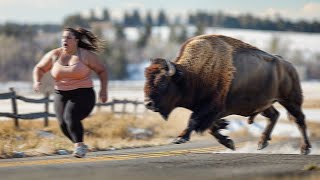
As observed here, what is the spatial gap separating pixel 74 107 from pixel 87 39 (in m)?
Result: 1.00

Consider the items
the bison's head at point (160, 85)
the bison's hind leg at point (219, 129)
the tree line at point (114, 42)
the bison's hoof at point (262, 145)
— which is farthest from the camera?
the tree line at point (114, 42)

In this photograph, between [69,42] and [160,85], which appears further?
[160,85]

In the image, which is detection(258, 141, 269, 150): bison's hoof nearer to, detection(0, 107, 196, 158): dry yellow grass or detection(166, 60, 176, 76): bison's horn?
detection(0, 107, 196, 158): dry yellow grass

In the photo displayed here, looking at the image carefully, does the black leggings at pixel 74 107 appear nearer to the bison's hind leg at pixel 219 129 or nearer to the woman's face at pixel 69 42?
the woman's face at pixel 69 42

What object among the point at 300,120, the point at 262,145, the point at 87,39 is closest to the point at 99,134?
the point at 262,145

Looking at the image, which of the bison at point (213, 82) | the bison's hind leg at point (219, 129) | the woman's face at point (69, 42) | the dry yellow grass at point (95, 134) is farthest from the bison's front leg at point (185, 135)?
the dry yellow grass at point (95, 134)

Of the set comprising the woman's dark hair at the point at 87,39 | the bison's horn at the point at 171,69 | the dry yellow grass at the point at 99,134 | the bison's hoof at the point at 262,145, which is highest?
the woman's dark hair at the point at 87,39

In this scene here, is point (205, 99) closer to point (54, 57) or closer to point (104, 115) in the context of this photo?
point (54, 57)

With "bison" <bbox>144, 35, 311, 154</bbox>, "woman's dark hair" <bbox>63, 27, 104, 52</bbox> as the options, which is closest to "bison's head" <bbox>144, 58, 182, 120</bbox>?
"bison" <bbox>144, 35, 311, 154</bbox>

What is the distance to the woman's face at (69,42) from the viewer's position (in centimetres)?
977

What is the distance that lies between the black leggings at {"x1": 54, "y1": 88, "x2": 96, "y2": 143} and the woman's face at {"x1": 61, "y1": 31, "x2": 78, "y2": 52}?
58cm

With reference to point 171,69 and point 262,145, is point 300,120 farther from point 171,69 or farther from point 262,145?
point 171,69

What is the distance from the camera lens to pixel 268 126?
1422 cm

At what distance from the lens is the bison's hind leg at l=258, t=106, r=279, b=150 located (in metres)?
14.0
